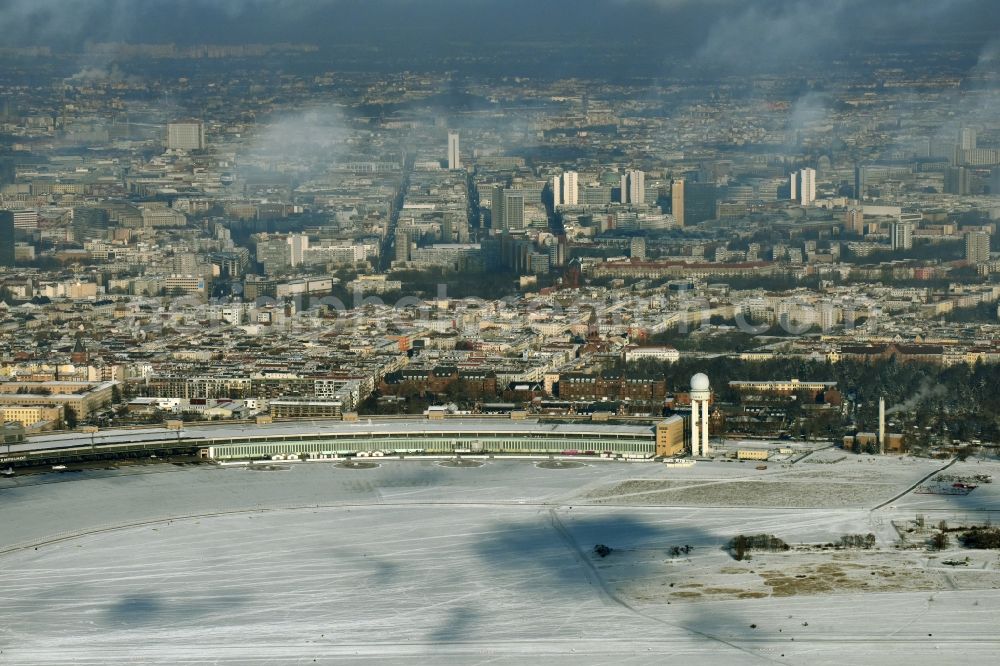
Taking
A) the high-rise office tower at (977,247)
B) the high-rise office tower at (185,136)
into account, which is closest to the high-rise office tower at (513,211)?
the high-rise office tower at (977,247)

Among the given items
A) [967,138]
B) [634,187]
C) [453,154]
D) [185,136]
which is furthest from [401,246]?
[967,138]

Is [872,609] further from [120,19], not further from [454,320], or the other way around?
[120,19]

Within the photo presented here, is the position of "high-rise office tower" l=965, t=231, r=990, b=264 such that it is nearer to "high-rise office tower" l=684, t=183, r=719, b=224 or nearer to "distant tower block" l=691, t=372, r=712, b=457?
"high-rise office tower" l=684, t=183, r=719, b=224

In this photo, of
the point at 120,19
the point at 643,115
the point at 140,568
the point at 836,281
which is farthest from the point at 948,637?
the point at 120,19

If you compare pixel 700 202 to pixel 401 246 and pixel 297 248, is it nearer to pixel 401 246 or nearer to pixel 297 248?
pixel 401 246

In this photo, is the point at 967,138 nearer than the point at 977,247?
No
